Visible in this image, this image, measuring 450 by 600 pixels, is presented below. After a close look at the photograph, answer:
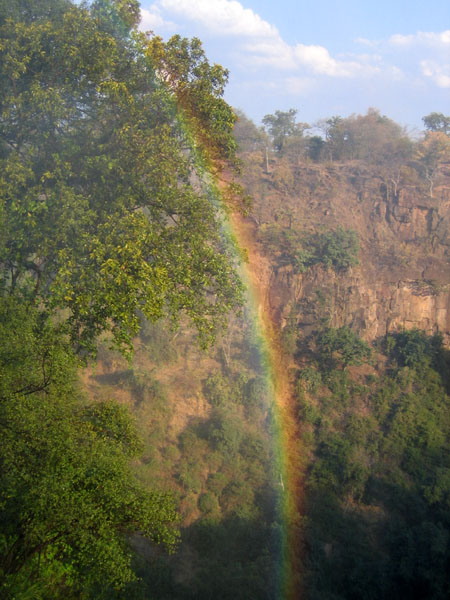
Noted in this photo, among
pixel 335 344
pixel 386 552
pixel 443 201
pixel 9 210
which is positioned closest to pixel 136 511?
pixel 9 210

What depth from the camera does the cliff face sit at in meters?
18.2

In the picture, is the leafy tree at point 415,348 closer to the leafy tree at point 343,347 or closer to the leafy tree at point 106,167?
the leafy tree at point 343,347

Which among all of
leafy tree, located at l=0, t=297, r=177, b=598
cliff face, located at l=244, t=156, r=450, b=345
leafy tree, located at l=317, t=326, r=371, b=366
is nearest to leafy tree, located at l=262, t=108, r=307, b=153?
cliff face, located at l=244, t=156, r=450, b=345

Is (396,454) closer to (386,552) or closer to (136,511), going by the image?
(386,552)

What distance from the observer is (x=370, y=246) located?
21.1m

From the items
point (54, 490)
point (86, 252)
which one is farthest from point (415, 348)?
point (54, 490)

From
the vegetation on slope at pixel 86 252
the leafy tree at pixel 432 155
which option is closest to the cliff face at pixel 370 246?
the leafy tree at pixel 432 155

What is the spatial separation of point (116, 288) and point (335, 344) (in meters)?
11.8

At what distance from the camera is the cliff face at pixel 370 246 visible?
1825 centimetres

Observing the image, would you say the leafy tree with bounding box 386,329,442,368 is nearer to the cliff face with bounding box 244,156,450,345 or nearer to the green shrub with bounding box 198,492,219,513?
the cliff face with bounding box 244,156,450,345

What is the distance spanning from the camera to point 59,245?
7.59 meters

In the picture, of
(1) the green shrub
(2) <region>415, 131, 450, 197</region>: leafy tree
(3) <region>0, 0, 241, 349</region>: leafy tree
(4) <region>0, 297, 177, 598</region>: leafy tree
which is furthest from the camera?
(2) <region>415, 131, 450, 197</region>: leafy tree

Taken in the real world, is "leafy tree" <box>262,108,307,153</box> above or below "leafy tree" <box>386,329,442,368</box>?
above

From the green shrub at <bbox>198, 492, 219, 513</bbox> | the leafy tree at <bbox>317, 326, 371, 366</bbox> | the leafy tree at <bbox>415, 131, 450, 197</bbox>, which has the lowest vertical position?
the green shrub at <bbox>198, 492, 219, 513</bbox>
